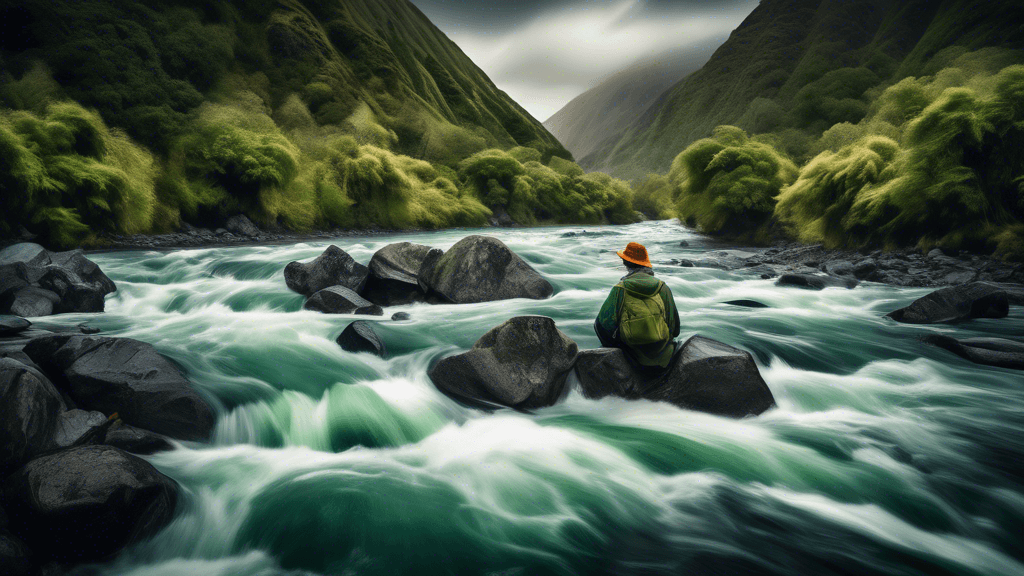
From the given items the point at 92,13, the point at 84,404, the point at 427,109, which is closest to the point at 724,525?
the point at 84,404

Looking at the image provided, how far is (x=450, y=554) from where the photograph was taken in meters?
2.64

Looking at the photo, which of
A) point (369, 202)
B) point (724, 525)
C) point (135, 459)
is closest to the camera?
point (135, 459)

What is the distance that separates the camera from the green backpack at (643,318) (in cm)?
420

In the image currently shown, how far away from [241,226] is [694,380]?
62.2ft

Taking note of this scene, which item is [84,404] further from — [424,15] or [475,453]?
[424,15]

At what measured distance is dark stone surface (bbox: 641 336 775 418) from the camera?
4184mm

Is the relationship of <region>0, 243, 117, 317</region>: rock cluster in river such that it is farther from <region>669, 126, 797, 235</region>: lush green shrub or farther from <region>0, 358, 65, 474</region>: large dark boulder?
<region>669, 126, 797, 235</region>: lush green shrub

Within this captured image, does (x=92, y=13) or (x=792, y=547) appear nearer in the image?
(x=792, y=547)

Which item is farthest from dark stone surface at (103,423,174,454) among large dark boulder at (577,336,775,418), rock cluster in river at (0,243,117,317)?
rock cluster in river at (0,243,117,317)

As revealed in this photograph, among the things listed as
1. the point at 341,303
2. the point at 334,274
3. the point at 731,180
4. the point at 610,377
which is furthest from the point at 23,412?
the point at 731,180

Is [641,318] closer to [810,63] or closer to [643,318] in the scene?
[643,318]

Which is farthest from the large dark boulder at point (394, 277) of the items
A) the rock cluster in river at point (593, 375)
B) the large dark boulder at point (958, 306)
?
the large dark boulder at point (958, 306)

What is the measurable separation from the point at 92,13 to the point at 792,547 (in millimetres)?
31881

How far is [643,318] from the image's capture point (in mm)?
4188
